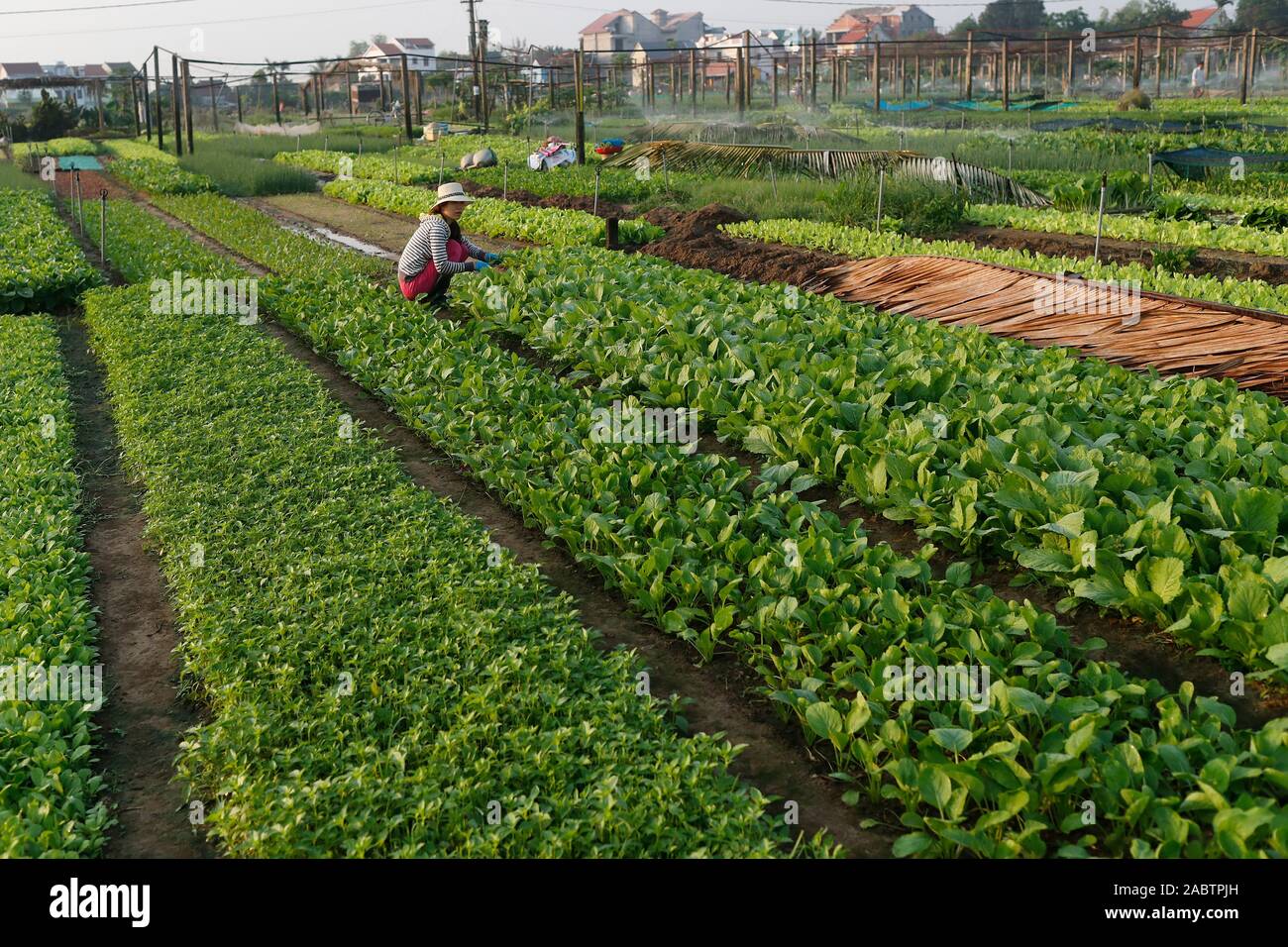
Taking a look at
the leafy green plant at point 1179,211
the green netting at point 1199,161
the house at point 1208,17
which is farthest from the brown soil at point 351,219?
the house at point 1208,17

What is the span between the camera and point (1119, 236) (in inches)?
590

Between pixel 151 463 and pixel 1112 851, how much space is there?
6198mm

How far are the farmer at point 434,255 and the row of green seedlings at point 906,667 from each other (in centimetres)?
402

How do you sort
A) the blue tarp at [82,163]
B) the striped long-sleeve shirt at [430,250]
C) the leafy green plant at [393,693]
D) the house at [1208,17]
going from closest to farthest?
the leafy green plant at [393,693] → the striped long-sleeve shirt at [430,250] → the blue tarp at [82,163] → the house at [1208,17]

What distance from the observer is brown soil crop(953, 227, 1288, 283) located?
12.5m

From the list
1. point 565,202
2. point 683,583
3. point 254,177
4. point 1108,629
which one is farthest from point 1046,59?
point 683,583

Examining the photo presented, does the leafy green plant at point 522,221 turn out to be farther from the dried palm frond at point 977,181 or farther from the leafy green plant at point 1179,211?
the leafy green plant at point 1179,211

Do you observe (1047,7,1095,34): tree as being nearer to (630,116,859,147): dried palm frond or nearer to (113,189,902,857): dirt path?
(630,116,859,147): dried palm frond

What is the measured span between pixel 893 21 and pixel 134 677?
152 m

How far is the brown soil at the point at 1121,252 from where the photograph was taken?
41.1 ft

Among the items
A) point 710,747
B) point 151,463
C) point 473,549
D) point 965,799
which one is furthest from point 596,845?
point 151,463

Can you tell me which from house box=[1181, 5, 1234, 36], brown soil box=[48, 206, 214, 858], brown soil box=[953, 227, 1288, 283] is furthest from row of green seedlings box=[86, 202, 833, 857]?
house box=[1181, 5, 1234, 36]

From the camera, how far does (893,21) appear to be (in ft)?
465
